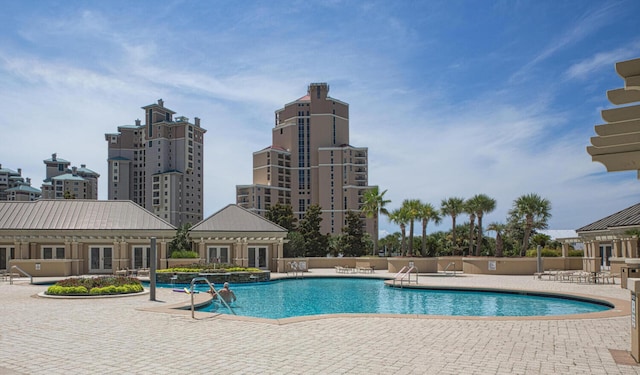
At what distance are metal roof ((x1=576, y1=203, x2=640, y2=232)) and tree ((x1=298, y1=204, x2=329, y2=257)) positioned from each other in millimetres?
26637

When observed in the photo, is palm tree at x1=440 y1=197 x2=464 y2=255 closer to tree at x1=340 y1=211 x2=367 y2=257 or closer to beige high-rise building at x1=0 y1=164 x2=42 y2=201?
tree at x1=340 y1=211 x2=367 y2=257

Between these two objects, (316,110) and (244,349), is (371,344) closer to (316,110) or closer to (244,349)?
(244,349)

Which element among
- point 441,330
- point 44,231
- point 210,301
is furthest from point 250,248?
point 441,330

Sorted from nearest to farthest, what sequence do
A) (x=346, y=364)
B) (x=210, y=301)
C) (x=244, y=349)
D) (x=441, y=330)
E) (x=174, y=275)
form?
(x=346, y=364) → (x=244, y=349) → (x=441, y=330) → (x=210, y=301) → (x=174, y=275)

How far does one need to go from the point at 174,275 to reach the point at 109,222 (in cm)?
936

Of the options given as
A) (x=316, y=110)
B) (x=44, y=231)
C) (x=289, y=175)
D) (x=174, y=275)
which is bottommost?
(x=174, y=275)

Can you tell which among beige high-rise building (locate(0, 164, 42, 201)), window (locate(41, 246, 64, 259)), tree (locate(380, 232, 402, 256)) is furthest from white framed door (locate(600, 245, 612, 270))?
beige high-rise building (locate(0, 164, 42, 201))

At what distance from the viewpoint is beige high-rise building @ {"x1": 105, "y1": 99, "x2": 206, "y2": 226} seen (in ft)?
354

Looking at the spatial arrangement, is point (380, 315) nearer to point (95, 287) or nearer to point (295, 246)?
point (95, 287)

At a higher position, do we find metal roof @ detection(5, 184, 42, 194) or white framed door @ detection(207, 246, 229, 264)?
metal roof @ detection(5, 184, 42, 194)

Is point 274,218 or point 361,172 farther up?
point 361,172

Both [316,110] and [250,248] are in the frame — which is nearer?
[250,248]

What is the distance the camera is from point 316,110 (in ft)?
354

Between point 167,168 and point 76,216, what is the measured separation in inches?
3111
